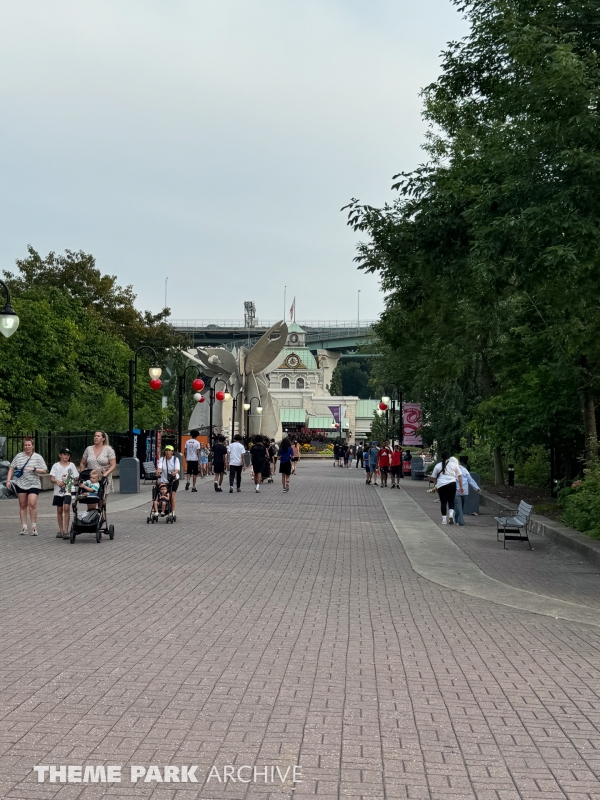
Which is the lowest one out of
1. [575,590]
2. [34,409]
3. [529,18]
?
[575,590]

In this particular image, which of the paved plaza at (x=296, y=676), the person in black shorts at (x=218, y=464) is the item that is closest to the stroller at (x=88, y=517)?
the paved plaza at (x=296, y=676)

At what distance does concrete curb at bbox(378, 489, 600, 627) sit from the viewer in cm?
1070

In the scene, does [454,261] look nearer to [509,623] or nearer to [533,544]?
[533,544]

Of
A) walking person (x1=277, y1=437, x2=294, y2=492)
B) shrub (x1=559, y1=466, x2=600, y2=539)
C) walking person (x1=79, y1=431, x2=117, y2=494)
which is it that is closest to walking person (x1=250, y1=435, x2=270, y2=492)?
walking person (x1=277, y1=437, x2=294, y2=492)

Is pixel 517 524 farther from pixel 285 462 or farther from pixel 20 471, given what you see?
pixel 285 462

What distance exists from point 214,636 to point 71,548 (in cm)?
750

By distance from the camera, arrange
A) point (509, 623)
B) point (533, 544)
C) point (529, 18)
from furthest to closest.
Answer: point (533, 544) → point (529, 18) → point (509, 623)

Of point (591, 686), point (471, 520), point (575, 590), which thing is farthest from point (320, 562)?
point (471, 520)

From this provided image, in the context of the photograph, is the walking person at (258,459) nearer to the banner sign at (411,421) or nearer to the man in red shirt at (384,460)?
the man in red shirt at (384,460)

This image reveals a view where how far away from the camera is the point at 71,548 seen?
15633 millimetres

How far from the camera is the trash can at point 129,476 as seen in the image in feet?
101

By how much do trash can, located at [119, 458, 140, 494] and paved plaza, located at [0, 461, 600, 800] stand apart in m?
Answer: 15.8

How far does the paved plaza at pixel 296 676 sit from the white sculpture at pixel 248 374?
70.5 meters

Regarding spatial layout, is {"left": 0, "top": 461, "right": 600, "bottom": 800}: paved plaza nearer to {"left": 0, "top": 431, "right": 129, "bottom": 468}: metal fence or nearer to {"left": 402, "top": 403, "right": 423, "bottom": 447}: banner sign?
{"left": 0, "top": 431, "right": 129, "bottom": 468}: metal fence
